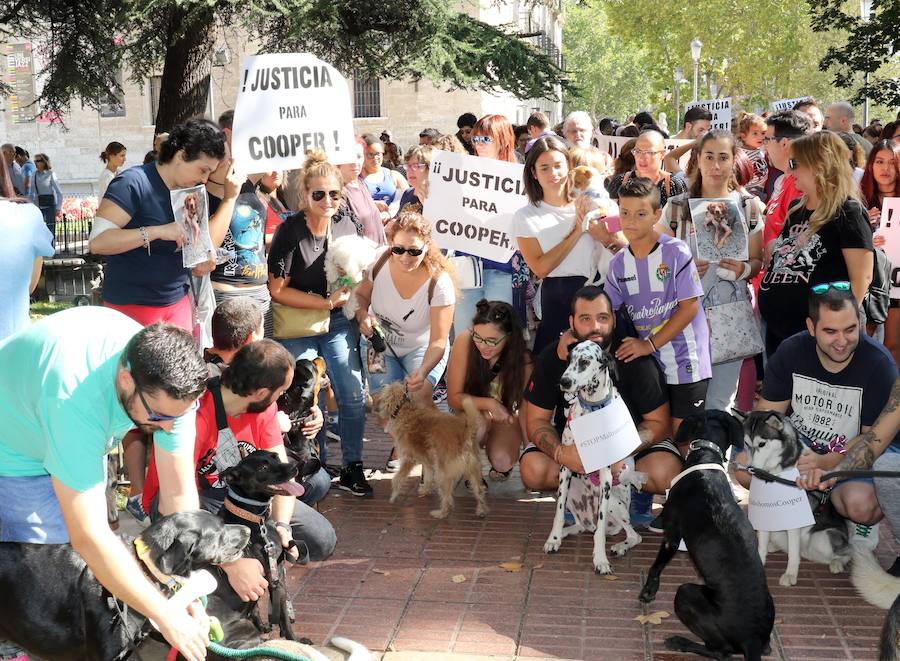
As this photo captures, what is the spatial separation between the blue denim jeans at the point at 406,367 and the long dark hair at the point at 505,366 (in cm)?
23

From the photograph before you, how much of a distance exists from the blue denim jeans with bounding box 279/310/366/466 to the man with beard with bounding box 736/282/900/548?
260 centimetres

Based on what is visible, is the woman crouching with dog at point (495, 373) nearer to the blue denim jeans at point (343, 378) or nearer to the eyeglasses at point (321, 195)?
the blue denim jeans at point (343, 378)

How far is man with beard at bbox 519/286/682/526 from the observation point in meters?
5.54

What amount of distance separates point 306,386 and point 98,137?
3990 centimetres

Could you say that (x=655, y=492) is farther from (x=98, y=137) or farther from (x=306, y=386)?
(x=98, y=137)

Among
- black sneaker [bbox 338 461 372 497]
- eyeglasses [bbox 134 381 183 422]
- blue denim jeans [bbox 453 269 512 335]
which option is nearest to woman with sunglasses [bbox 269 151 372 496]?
black sneaker [bbox 338 461 372 497]

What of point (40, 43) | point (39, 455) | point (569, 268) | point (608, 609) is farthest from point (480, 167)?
point (40, 43)

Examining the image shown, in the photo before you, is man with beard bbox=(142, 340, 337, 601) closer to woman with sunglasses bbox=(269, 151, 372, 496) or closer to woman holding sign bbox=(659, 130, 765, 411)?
woman with sunglasses bbox=(269, 151, 372, 496)

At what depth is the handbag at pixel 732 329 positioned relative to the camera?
618 centimetres

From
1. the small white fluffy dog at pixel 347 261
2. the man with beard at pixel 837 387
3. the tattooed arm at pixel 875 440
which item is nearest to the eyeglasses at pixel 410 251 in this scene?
the small white fluffy dog at pixel 347 261

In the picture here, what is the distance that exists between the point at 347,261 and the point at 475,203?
4.71 ft

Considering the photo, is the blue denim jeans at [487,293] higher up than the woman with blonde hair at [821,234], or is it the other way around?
the woman with blonde hair at [821,234]

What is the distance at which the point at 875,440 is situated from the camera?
496 cm

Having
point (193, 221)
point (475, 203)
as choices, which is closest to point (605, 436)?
point (193, 221)
